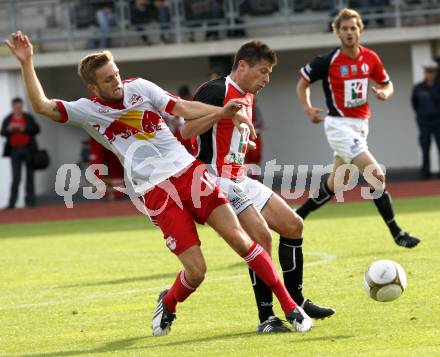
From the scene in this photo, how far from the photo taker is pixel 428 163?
2467 centimetres

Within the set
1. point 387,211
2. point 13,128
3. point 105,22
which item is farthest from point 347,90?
point 105,22

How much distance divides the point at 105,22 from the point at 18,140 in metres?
4.75

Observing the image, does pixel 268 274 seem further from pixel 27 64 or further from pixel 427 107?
pixel 427 107

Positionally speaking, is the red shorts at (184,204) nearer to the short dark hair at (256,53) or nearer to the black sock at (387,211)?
the short dark hair at (256,53)

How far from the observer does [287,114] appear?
95.0 ft

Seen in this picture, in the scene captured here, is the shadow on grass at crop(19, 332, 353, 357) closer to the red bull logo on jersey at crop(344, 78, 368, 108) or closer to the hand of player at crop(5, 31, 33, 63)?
the hand of player at crop(5, 31, 33, 63)

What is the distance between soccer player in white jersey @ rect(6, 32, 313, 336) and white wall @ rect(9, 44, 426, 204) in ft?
66.4

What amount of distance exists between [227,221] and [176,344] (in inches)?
34.6

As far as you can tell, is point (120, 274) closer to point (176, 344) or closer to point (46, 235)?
point (176, 344)

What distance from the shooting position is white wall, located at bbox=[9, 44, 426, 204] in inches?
1107

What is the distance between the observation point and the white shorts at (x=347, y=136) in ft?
42.6

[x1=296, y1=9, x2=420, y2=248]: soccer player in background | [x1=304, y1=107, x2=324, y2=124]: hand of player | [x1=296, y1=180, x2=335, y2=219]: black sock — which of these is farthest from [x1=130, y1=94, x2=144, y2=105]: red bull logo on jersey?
[x1=296, y1=180, x2=335, y2=219]: black sock

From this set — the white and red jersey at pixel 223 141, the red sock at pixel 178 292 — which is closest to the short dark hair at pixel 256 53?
the white and red jersey at pixel 223 141

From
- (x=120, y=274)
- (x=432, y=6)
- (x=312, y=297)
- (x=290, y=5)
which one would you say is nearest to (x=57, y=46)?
(x=290, y=5)
